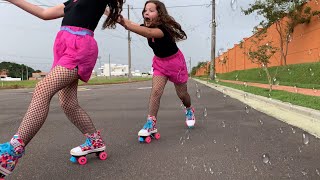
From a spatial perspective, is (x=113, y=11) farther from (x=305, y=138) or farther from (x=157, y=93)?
(x=305, y=138)

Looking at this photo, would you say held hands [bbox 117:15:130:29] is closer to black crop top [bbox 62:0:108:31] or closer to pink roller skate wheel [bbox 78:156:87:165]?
black crop top [bbox 62:0:108:31]

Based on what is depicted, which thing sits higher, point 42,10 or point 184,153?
point 42,10

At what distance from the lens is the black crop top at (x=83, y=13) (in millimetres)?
2996

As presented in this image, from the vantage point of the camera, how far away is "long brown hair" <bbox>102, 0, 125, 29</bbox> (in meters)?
3.22

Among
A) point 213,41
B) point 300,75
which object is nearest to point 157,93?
point 300,75

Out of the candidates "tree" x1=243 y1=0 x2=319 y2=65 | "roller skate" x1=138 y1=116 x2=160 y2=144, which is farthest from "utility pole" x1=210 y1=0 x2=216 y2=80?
"roller skate" x1=138 y1=116 x2=160 y2=144

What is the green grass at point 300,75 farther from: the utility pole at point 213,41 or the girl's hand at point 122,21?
the girl's hand at point 122,21

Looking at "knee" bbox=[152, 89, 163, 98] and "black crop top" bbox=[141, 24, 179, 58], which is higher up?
"black crop top" bbox=[141, 24, 179, 58]

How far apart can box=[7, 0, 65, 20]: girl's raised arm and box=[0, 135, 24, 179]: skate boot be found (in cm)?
106

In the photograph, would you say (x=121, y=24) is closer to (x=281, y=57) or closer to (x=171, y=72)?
(x=171, y=72)

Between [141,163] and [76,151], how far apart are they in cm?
60

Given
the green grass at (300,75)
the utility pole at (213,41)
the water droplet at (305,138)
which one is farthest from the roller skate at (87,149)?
the utility pole at (213,41)

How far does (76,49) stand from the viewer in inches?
114

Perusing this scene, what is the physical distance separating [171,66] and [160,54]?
21cm
